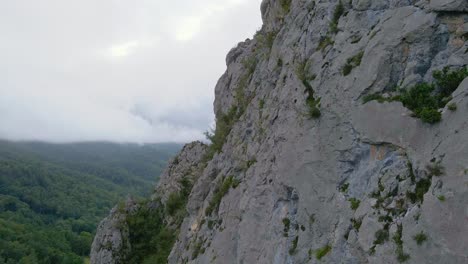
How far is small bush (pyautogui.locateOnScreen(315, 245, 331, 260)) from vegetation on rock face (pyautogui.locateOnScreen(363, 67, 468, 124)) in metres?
4.98

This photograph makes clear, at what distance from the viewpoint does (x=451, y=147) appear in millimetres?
9930

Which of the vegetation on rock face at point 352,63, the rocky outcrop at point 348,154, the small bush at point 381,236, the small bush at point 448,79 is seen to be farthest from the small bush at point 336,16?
the small bush at point 381,236

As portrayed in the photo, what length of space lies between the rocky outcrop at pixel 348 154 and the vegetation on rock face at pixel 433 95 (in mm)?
211

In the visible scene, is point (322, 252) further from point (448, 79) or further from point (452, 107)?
point (448, 79)

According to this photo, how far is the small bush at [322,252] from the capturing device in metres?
12.2

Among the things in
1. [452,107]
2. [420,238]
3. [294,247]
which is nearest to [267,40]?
[294,247]

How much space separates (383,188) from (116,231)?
923 inches

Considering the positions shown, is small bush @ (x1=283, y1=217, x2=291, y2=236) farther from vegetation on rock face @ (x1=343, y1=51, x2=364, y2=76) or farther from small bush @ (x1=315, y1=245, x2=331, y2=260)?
vegetation on rock face @ (x1=343, y1=51, x2=364, y2=76)

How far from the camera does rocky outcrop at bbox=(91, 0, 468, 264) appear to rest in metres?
10.1

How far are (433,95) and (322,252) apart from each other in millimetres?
6013

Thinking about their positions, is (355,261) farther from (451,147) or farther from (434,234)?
(451,147)

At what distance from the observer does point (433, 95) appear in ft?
37.3

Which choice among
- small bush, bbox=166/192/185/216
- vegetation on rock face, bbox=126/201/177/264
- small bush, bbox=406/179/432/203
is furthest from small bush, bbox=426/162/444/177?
small bush, bbox=166/192/185/216

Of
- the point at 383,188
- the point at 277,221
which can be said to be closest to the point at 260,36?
the point at 277,221
